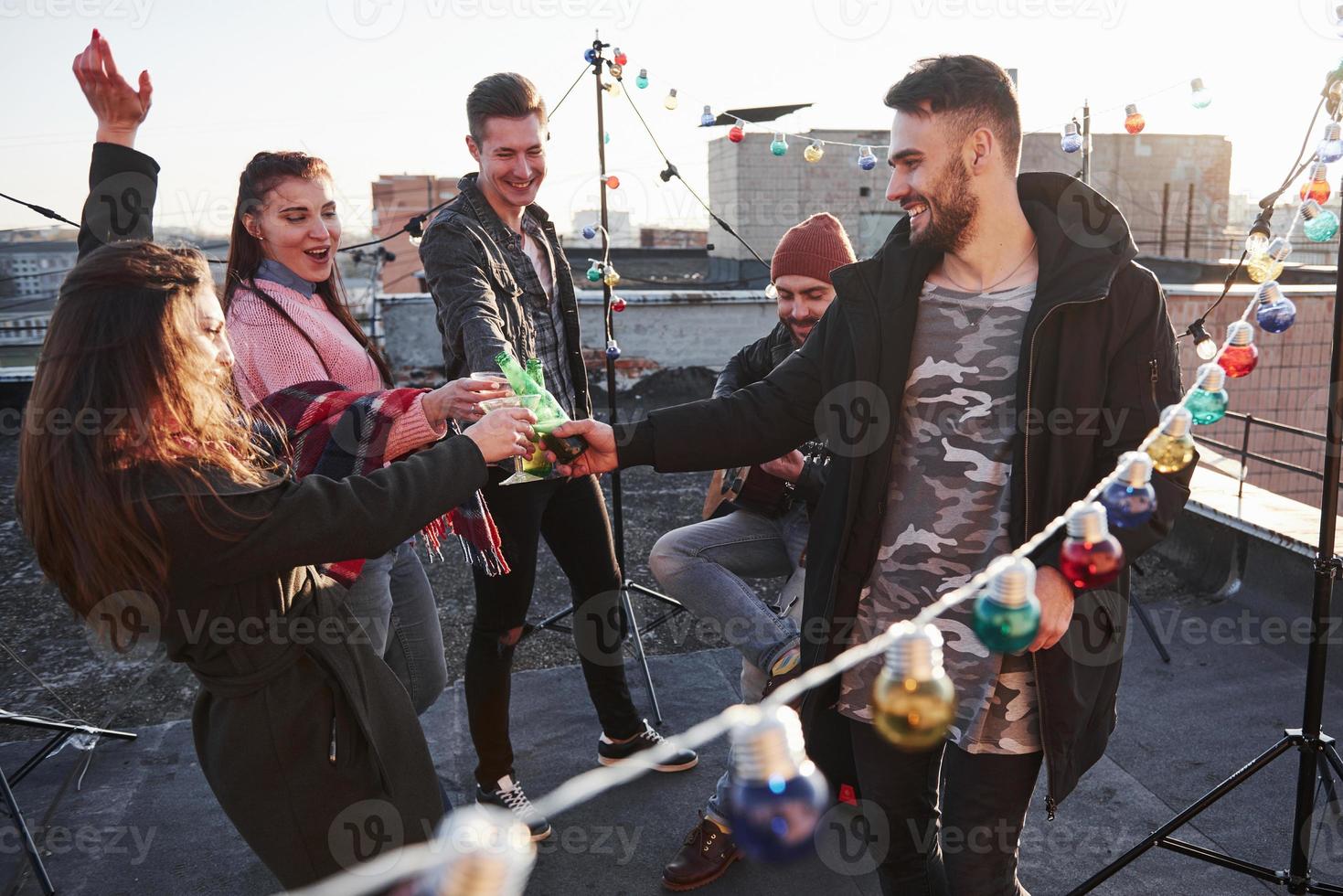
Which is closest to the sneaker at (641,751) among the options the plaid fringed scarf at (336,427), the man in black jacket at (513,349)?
the man in black jacket at (513,349)

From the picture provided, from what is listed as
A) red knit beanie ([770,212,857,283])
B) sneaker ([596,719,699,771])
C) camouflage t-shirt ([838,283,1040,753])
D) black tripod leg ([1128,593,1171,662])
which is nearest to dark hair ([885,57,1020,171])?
camouflage t-shirt ([838,283,1040,753])

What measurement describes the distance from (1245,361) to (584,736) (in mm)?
2586

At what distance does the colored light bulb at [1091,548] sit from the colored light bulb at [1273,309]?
0.82 m

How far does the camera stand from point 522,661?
420 cm

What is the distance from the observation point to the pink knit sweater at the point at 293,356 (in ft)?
6.93

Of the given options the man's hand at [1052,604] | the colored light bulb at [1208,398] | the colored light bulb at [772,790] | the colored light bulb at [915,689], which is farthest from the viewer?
the colored light bulb at [1208,398]

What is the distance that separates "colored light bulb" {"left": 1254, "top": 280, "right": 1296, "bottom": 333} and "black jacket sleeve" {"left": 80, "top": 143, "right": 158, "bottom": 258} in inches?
97.2

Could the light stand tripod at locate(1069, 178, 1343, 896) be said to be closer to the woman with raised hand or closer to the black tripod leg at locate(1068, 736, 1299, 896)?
the black tripod leg at locate(1068, 736, 1299, 896)

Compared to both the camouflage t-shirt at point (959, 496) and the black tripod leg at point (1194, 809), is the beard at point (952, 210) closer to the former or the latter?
the camouflage t-shirt at point (959, 496)

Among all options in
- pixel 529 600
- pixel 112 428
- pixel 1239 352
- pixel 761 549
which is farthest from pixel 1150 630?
pixel 112 428

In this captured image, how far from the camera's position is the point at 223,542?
149 cm

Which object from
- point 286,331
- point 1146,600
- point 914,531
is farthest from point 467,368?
point 1146,600

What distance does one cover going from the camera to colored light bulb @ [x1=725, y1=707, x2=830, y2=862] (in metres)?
0.95

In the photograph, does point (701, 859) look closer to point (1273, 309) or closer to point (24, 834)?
point (24, 834)
